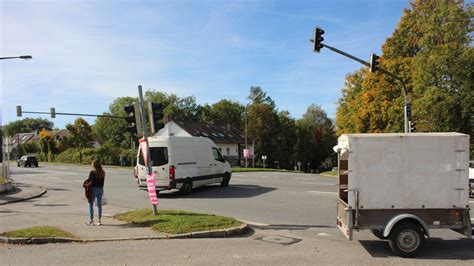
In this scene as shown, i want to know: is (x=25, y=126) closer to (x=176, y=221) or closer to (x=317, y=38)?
(x=317, y=38)

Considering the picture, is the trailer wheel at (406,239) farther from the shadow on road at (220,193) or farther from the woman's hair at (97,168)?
the shadow on road at (220,193)

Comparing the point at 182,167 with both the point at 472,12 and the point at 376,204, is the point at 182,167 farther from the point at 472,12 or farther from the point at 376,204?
the point at 472,12

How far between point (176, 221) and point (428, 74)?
26.5 meters

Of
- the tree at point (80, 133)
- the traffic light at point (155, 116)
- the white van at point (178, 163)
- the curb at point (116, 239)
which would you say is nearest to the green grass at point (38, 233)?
the curb at point (116, 239)

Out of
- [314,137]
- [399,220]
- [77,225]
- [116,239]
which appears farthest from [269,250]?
[314,137]

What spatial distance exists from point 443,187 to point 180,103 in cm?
9065

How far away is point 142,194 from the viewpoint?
18.2m

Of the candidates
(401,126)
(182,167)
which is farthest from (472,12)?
(182,167)

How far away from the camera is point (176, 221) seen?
9.72 m

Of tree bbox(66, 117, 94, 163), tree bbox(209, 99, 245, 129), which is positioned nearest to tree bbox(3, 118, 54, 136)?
tree bbox(209, 99, 245, 129)

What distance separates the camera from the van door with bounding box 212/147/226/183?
764 inches

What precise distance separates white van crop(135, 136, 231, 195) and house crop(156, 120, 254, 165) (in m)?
43.8

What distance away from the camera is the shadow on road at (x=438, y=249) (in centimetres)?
705

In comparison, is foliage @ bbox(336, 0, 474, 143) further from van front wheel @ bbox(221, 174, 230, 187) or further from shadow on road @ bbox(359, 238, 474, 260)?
shadow on road @ bbox(359, 238, 474, 260)
